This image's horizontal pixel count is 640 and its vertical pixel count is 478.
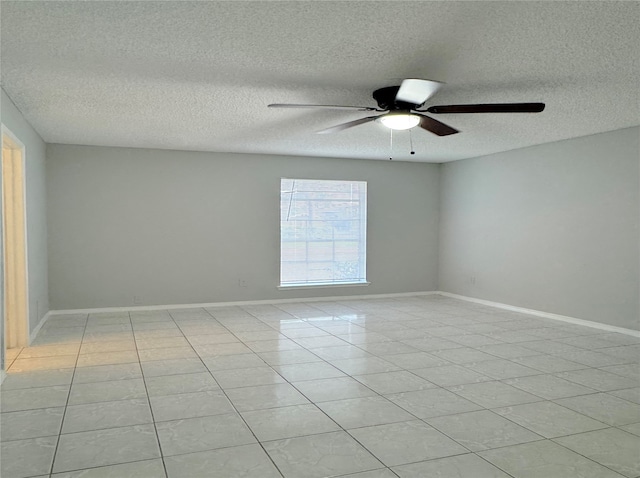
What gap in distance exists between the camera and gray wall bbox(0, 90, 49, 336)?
4.69 m

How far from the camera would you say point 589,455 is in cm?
251

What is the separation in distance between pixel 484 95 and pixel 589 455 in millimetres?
2694

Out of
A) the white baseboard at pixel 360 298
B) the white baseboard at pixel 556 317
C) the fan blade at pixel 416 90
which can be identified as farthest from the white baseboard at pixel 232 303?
the fan blade at pixel 416 90

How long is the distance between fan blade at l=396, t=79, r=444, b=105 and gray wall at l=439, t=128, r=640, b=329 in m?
3.16

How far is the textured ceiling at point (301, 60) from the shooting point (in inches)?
99.3

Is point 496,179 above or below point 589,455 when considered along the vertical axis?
above

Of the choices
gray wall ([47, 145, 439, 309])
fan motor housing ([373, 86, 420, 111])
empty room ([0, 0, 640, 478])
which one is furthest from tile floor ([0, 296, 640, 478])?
fan motor housing ([373, 86, 420, 111])

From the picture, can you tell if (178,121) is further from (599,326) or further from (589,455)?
(599,326)

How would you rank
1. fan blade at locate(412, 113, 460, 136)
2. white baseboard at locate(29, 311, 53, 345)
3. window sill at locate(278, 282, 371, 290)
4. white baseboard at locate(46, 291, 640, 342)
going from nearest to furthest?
fan blade at locate(412, 113, 460, 136) → white baseboard at locate(29, 311, 53, 345) → white baseboard at locate(46, 291, 640, 342) → window sill at locate(278, 282, 371, 290)

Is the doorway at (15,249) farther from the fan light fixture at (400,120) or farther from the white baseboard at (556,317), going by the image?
the white baseboard at (556,317)

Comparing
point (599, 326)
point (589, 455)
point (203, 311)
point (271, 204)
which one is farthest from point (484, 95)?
point (203, 311)

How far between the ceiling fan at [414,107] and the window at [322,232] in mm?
3394

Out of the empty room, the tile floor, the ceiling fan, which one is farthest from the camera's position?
the ceiling fan

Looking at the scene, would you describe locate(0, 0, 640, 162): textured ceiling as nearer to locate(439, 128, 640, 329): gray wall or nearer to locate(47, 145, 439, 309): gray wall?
locate(439, 128, 640, 329): gray wall
